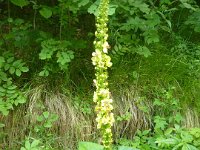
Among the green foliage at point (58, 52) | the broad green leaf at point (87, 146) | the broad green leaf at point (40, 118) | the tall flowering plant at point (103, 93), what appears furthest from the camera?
the broad green leaf at point (40, 118)

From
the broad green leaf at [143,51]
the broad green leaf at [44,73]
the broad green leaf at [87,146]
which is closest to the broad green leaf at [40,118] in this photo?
the broad green leaf at [44,73]

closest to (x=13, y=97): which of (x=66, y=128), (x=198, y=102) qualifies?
(x=66, y=128)

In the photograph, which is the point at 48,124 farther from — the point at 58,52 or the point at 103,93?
the point at 103,93

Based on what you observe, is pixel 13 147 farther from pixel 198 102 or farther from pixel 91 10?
pixel 198 102

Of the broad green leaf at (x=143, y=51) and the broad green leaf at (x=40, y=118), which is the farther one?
the broad green leaf at (x=143, y=51)

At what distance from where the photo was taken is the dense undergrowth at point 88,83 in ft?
8.77

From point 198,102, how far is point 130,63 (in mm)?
649

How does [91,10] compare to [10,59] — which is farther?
[10,59]

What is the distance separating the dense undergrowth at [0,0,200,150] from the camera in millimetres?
2674

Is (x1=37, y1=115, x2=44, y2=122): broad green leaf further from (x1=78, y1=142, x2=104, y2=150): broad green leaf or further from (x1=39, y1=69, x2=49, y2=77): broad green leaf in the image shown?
(x1=78, y1=142, x2=104, y2=150): broad green leaf

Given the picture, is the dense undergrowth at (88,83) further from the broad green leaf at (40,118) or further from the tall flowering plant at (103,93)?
the tall flowering plant at (103,93)

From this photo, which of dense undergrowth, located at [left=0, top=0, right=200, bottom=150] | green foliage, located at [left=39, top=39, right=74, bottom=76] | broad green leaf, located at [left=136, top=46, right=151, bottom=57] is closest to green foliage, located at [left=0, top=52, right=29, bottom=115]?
dense undergrowth, located at [left=0, top=0, right=200, bottom=150]

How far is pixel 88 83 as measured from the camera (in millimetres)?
3080

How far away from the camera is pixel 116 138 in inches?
115
